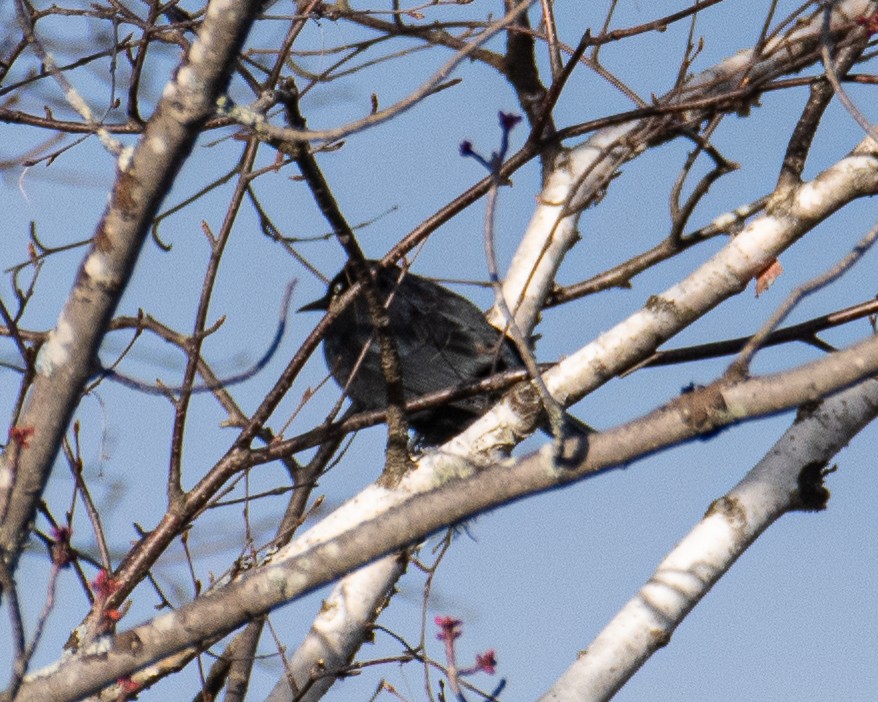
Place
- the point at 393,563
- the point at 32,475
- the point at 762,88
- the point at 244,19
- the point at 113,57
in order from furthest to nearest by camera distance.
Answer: the point at 113,57, the point at 393,563, the point at 762,88, the point at 32,475, the point at 244,19

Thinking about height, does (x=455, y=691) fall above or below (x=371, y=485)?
below

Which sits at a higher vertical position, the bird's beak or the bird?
the bird's beak

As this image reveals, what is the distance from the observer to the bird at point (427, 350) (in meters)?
4.88

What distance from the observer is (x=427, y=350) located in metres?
5.28

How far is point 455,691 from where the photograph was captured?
2.09 metres

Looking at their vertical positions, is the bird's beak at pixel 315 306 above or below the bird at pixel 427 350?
above

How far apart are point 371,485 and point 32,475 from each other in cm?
140

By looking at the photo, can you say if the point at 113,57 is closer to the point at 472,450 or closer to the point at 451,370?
the point at 472,450

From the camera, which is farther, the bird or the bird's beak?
the bird's beak

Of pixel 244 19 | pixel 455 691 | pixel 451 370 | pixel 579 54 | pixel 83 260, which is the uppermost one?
pixel 451 370

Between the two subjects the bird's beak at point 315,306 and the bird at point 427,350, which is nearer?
the bird at point 427,350

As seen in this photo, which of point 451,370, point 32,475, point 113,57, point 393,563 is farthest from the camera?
point 451,370

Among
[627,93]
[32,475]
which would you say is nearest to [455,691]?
[32,475]

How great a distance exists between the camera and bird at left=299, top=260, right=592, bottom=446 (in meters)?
4.88
